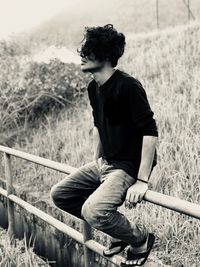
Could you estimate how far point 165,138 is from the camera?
512 centimetres

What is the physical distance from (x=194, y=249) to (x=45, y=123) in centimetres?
474

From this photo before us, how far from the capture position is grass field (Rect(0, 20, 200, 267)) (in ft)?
11.7

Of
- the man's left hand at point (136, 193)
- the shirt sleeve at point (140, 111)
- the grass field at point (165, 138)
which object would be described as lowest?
the grass field at point (165, 138)

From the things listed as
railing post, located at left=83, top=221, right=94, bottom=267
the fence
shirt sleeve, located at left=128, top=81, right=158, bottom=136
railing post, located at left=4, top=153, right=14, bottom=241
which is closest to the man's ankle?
the fence

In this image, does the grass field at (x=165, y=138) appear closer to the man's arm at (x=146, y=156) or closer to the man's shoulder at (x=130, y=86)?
the man's arm at (x=146, y=156)

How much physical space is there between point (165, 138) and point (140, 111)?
2791 millimetres

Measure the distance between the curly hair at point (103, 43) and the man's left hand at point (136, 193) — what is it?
642 millimetres

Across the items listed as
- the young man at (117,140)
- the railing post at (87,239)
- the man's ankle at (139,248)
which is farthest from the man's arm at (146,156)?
the railing post at (87,239)

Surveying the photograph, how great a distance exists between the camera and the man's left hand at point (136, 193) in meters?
2.36

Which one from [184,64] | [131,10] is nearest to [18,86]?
[184,64]

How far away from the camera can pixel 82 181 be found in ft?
9.00

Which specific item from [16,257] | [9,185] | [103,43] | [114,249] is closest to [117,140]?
[103,43]

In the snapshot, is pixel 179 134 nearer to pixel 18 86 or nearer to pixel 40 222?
pixel 40 222

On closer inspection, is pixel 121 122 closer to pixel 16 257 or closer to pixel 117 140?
pixel 117 140
